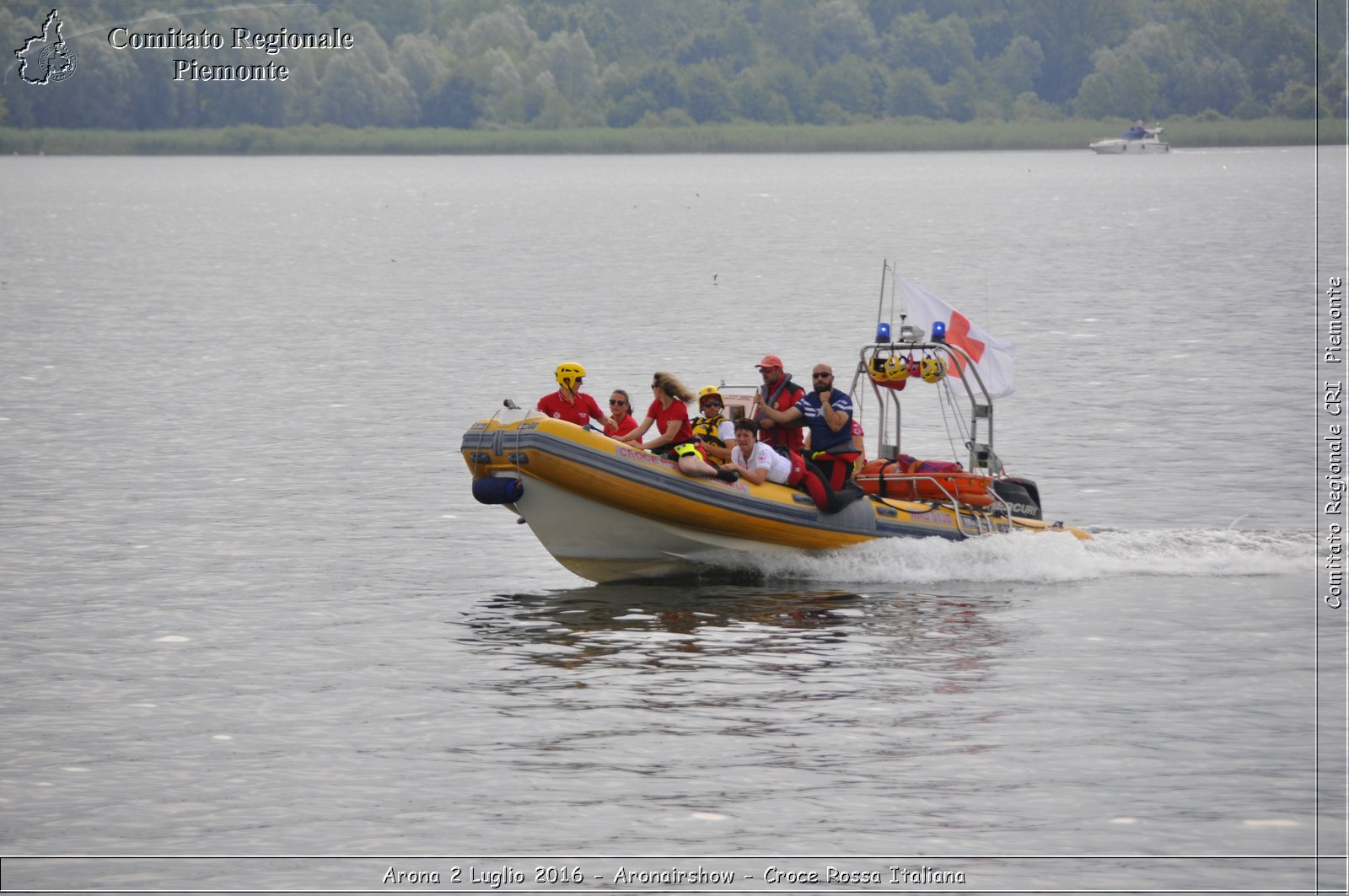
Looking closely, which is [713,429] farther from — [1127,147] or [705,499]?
[1127,147]

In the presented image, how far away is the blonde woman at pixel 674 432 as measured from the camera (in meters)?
16.4

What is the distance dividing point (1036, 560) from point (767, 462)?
2.63 metres

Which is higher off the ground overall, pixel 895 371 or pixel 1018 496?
pixel 895 371

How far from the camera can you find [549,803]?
11.6 meters

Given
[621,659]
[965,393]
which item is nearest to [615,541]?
[621,659]

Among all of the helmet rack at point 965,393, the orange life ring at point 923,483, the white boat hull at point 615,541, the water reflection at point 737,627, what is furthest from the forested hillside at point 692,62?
the water reflection at point 737,627

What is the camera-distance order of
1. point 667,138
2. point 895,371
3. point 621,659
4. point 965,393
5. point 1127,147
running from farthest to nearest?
point 1127,147, point 667,138, point 965,393, point 895,371, point 621,659

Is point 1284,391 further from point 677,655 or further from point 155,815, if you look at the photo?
point 155,815

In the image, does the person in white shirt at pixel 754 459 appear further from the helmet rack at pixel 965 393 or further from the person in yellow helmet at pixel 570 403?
the person in yellow helmet at pixel 570 403

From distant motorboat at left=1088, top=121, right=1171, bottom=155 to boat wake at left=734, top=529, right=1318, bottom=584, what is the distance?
15003 cm

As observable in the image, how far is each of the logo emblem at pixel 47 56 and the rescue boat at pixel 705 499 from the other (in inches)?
4916

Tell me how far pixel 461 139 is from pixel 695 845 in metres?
141

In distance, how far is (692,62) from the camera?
178750 millimetres

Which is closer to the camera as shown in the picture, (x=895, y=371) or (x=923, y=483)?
(x=895, y=371)
